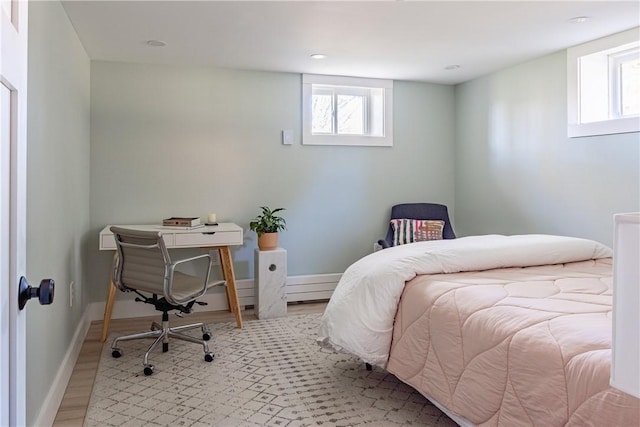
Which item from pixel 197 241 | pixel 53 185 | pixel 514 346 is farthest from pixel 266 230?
pixel 514 346

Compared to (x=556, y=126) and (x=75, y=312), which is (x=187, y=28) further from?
(x=556, y=126)

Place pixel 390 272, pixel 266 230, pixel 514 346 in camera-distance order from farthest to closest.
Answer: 1. pixel 266 230
2. pixel 390 272
3. pixel 514 346

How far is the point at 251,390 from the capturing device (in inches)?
91.2

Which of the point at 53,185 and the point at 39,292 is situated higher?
the point at 53,185

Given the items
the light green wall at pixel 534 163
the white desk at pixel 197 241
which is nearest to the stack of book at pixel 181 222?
the white desk at pixel 197 241

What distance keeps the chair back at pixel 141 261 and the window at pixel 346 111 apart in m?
1.94

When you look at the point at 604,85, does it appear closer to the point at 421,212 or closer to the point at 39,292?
the point at 421,212

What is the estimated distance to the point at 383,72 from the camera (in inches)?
161

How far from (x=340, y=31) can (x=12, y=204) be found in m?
2.53

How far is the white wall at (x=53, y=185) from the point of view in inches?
71.5

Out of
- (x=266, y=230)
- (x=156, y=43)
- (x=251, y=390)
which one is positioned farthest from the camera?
(x=266, y=230)

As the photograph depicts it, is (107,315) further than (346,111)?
No

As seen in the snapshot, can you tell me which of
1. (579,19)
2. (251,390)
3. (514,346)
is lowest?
(251,390)

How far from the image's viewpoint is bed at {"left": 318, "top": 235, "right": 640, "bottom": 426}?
1.23m
